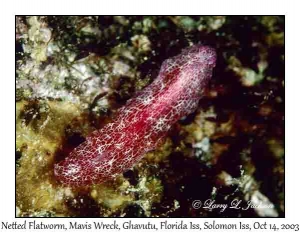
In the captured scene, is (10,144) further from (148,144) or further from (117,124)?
(148,144)

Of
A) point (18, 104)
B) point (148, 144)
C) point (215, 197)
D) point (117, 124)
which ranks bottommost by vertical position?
point (215, 197)

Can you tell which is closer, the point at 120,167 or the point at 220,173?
the point at 120,167

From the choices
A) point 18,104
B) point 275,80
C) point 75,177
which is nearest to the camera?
point 75,177

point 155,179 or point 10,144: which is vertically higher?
point 10,144

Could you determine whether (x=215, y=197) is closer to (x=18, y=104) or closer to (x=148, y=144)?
(x=148, y=144)

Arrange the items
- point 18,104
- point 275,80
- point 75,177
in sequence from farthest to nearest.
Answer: point 275,80, point 18,104, point 75,177
